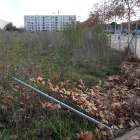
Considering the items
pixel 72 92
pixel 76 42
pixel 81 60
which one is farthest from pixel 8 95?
pixel 76 42

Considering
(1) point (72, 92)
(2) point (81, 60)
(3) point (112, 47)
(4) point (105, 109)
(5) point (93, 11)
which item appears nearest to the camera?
(4) point (105, 109)

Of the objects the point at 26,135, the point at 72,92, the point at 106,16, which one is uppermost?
the point at 106,16

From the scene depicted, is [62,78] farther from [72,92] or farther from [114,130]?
[114,130]

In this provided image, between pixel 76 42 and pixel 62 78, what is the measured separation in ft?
Answer: 10.4

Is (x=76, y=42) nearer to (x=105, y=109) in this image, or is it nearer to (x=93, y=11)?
(x=105, y=109)

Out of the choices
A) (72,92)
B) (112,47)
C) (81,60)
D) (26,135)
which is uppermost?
(112,47)

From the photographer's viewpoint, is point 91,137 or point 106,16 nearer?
point 91,137

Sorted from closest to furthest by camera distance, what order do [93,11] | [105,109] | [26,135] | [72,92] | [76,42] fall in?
1. [26,135]
2. [105,109]
3. [72,92]
4. [76,42]
5. [93,11]

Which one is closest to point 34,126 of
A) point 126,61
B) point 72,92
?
point 72,92

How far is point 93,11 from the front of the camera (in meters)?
22.8

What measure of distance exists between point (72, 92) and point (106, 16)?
17020 mm

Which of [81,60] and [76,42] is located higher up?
[76,42]

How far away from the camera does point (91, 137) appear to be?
2.70 metres

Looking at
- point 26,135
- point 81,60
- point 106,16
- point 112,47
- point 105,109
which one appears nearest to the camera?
point 26,135
